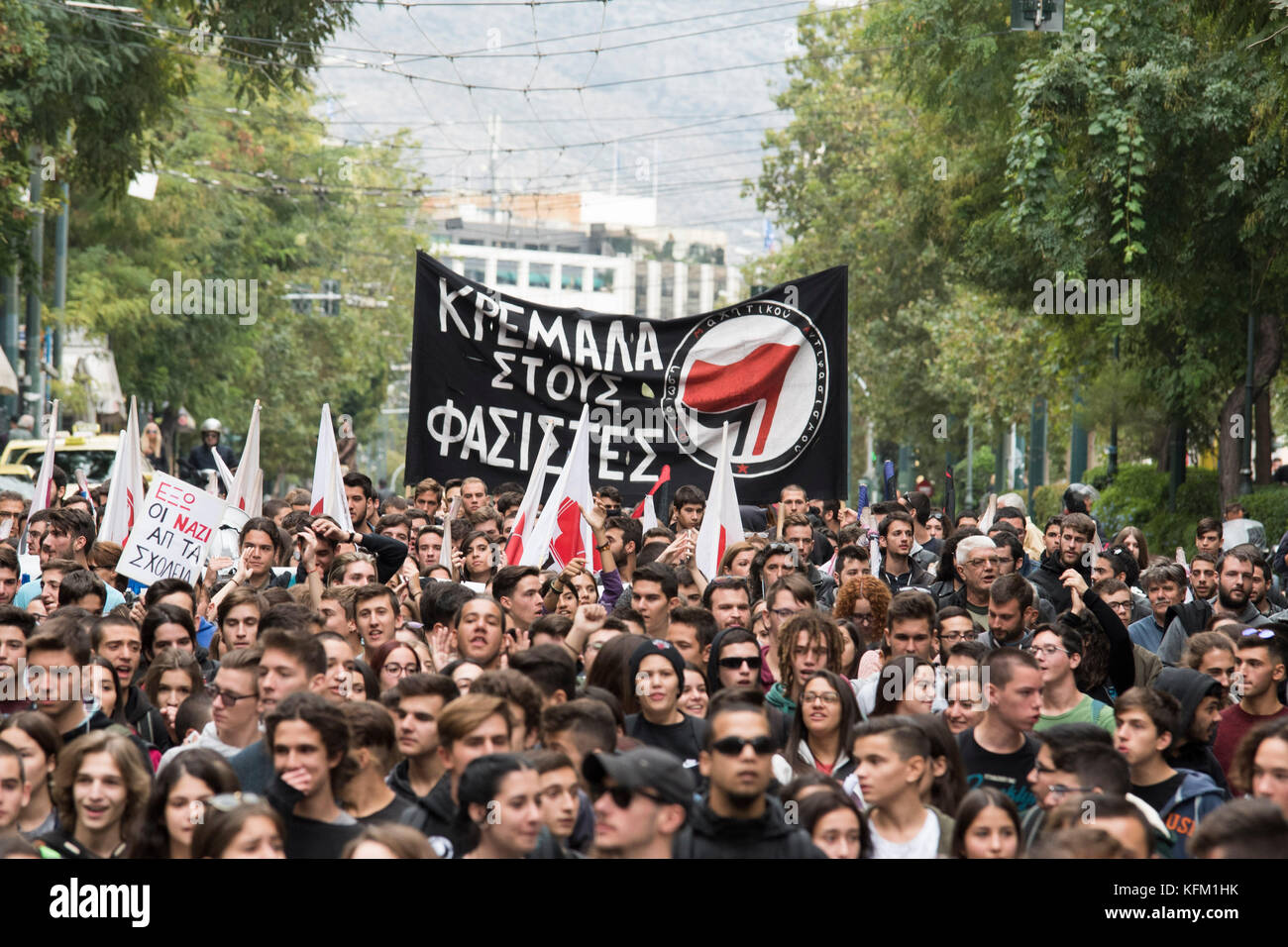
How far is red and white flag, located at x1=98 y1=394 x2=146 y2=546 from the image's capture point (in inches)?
513

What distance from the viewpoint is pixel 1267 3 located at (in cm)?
1348

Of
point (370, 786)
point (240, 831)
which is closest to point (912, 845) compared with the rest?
point (370, 786)

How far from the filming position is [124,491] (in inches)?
520

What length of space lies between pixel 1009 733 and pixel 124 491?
7.58 metres

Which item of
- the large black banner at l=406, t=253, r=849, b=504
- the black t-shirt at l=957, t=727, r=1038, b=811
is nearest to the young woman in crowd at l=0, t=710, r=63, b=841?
the black t-shirt at l=957, t=727, r=1038, b=811

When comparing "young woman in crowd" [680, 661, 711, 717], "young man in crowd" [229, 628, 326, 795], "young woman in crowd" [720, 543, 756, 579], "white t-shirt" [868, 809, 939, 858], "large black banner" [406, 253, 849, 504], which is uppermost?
"large black banner" [406, 253, 849, 504]

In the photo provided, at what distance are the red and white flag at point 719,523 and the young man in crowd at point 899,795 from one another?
17.5ft

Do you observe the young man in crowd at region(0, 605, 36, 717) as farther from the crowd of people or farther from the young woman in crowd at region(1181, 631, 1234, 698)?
the young woman in crowd at region(1181, 631, 1234, 698)

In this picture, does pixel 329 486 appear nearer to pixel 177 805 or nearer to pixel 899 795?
pixel 177 805

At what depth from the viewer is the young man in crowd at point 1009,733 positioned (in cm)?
748

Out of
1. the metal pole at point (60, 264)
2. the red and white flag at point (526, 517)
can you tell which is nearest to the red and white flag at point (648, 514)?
the red and white flag at point (526, 517)

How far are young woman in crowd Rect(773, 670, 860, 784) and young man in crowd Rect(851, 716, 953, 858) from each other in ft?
3.49

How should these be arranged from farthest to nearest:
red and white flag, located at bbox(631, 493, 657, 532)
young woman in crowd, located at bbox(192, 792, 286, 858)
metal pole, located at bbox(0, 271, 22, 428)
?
Answer: metal pole, located at bbox(0, 271, 22, 428) → red and white flag, located at bbox(631, 493, 657, 532) → young woman in crowd, located at bbox(192, 792, 286, 858)

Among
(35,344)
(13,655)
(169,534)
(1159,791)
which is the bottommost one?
(1159,791)
